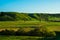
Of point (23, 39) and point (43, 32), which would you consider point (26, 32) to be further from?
point (23, 39)

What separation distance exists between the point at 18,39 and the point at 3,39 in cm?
189

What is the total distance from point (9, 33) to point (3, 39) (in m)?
5.98

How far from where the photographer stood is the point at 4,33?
30328mm

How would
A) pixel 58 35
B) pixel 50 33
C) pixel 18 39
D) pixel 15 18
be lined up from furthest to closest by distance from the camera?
A: pixel 15 18 → pixel 50 33 → pixel 18 39 → pixel 58 35

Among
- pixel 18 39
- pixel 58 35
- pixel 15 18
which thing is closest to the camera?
pixel 58 35

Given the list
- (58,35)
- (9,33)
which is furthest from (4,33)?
(58,35)

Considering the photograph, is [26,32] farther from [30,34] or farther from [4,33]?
[4,33]

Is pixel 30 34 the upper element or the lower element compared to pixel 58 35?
lower

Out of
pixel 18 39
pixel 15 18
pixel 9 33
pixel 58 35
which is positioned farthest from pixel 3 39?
pixel 15 18

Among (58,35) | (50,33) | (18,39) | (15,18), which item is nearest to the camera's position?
(58,35)

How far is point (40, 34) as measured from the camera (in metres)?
29.8

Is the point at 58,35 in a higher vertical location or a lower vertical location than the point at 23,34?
higher

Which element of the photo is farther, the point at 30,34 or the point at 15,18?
the point at 15,18

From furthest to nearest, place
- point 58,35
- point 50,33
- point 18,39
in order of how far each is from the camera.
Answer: point 50,33
point 18,39
point 58,35
